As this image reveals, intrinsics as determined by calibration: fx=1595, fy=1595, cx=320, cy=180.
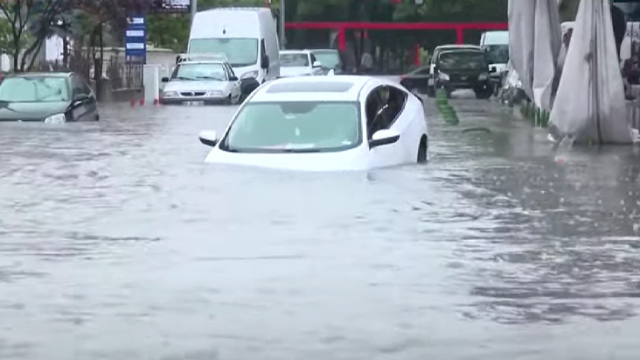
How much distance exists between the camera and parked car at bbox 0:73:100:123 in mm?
29859

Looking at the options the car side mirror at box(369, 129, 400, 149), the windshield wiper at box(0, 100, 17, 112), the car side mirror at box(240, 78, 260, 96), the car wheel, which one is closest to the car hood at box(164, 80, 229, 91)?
the car side mirror at box(240, 78, 260, 96)

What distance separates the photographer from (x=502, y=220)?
1482 cm

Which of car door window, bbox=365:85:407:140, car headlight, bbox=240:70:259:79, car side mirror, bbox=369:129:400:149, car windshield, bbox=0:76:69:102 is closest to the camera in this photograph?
car side mirror, bbox=369:129:400:149

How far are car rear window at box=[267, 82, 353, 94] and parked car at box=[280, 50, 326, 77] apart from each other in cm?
2973

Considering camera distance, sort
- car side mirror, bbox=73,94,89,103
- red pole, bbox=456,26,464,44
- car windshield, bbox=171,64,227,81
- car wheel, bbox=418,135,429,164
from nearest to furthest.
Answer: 1. car wheel, bbox=418,135,429,164
2. car side mirror, bbox=73,94,89,103
3. car windshield, bbox=171,64,227,81
4. red pole, bbox=456,26,464,44

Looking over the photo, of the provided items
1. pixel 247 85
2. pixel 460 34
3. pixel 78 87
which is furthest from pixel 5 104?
pixel 460 34

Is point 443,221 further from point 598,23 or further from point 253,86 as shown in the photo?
point 253,86

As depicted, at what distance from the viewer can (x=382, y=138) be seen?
18.3 m

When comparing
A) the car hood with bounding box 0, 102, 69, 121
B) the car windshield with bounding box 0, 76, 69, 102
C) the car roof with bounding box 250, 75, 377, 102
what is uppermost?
the car roof with bounding box 250, 75, 377, 102

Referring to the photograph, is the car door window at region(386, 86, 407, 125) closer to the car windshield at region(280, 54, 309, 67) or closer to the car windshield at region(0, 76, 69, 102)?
the car windshield at region(0, 76, 69, 102)

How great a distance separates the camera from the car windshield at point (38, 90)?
30531mm

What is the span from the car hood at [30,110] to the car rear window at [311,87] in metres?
11.2

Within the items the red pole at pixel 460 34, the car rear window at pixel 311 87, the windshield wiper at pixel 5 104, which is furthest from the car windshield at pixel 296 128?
the red pole at pixel 460 34

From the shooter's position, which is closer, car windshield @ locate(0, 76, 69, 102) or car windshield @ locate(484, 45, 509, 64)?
car windshield @ locate(0, 76, 69, 102)
